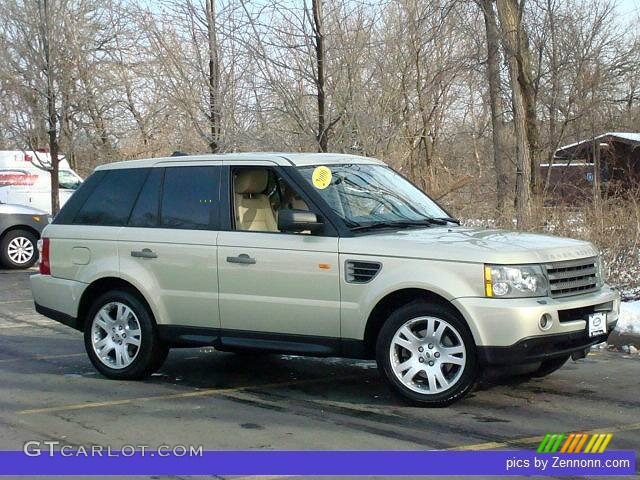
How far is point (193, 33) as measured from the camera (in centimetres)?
1617

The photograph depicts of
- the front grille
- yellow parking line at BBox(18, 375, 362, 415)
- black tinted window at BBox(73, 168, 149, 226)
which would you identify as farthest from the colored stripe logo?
black tinted window at BBox(73, 168, 149, 226)

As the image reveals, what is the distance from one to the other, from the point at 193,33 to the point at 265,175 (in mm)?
9267

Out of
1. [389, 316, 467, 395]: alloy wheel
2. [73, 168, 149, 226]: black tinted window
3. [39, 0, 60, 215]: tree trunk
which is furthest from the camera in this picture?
[39, 0, 60, 215]: tree trunk

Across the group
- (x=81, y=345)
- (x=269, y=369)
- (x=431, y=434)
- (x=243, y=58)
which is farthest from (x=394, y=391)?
(x=243, y=58)

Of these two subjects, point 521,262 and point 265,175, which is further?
point 265,175

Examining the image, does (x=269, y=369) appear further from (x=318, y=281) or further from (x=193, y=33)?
(x=193, y=33)

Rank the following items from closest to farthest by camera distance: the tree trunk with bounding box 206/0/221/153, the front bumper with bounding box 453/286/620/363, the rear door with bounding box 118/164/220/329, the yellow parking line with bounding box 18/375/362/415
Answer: the front bumper with bounding box 453/286/620/363
the yellow parking line with bounding box 18/375/362/415
the rear door with bounding box 118/164/220/329
the tree trunk with bounding box 206/0/221/153

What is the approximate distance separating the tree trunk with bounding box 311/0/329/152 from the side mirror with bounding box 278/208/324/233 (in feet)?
21.5

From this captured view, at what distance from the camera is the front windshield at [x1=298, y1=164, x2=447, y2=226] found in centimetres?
715

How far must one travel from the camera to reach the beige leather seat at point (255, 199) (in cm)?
754

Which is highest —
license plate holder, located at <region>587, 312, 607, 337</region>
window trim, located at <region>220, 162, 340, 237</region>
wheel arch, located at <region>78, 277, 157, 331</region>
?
window trim, located at <region>220, 162, 340, 237</region>

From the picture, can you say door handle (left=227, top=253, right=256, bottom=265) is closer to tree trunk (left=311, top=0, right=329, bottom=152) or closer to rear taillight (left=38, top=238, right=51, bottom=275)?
rear taillight (left=38, top=238, right=51, bottom=275)
